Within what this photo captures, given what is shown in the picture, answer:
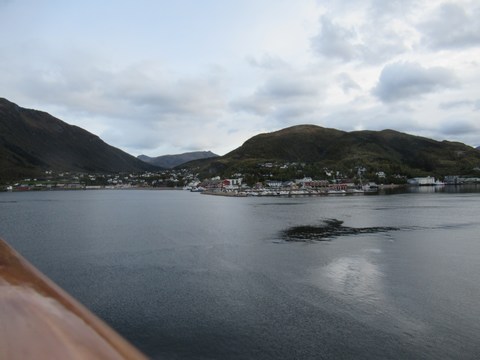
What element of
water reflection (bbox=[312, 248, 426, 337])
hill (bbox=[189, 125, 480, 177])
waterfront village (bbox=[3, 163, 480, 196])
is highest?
hill (bbox=[189, 125, 480, 177])

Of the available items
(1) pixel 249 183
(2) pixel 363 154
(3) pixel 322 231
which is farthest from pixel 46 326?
(2) pixel 363 154

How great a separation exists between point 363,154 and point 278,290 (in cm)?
16114

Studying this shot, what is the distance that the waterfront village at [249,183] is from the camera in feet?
361

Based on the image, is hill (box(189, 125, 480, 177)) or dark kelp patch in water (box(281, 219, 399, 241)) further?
hill (box(189, 125, 480, 177))

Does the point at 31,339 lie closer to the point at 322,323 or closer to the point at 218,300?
Answer: the point at 322,323

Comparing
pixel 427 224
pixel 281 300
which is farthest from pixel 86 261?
pixel 427 224

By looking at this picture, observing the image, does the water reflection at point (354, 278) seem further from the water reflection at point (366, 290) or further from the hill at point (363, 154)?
the hill at point (363, 154)

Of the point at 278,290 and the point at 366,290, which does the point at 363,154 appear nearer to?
the point at 366,290

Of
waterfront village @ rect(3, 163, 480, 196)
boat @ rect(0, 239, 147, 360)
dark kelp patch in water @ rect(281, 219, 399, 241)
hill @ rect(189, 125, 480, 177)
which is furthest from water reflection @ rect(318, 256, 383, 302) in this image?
hill @ rect(189, 125, 480, 177)

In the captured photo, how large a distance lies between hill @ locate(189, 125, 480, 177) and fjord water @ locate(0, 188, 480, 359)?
116 m

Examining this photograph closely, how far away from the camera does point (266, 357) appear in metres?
9.41

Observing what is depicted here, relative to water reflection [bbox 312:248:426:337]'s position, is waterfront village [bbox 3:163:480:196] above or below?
above

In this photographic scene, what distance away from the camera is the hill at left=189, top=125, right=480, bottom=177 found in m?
151

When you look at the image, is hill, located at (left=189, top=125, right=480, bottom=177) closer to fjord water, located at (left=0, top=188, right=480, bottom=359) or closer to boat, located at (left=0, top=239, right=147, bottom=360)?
fjord water, located at (left=0, top=188, right=480, bottom=359)
